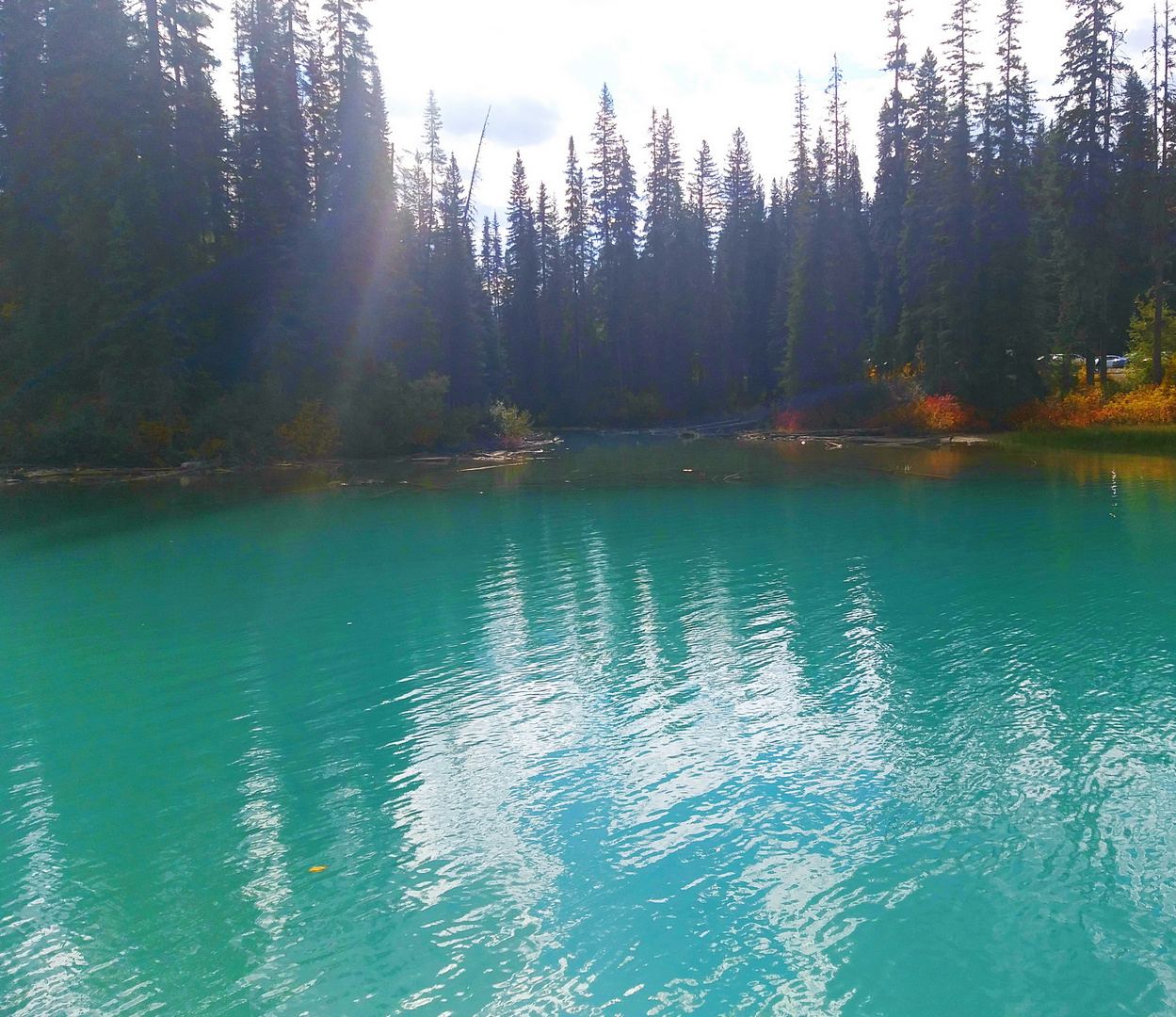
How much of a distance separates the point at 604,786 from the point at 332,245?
42.7 metres

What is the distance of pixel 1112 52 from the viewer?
131 feet

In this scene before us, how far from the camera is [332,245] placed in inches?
1795

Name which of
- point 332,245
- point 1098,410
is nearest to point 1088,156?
point 1098,410

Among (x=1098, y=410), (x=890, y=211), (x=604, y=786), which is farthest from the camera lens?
(x=890, y=211)

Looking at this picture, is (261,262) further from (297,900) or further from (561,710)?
(297,900)

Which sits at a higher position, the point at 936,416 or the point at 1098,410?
the point at 936,416

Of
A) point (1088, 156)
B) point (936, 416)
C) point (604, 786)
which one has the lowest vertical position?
point (604, 786)

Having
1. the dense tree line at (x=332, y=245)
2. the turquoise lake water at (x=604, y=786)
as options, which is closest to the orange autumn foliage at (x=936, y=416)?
the dense tree line at (x=332, y=245)

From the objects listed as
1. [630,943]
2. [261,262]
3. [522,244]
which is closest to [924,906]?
[630,943]

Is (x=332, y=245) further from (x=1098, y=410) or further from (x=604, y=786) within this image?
A: (x=604, y=786)

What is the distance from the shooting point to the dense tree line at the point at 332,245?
39.9m

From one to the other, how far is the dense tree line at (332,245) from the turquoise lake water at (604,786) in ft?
86.5

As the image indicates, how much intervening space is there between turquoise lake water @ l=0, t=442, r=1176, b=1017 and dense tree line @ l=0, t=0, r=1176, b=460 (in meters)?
26.4

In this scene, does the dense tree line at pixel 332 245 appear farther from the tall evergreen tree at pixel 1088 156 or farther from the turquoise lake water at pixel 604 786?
the turquoise lake water at pixel 604 786
